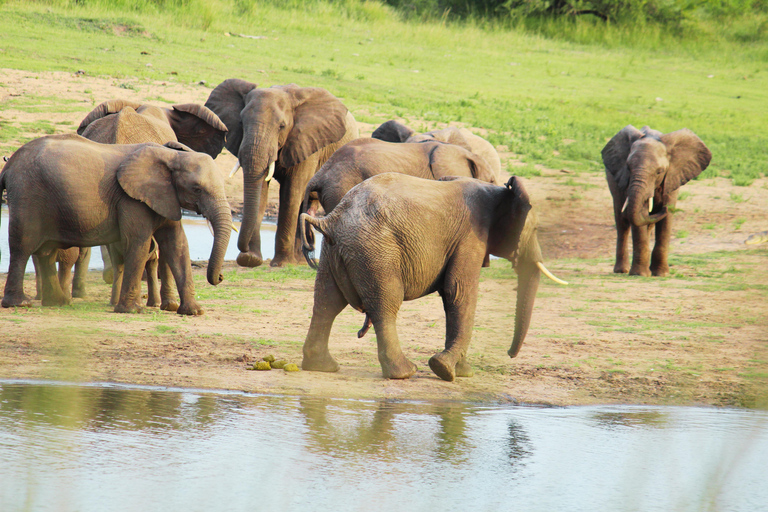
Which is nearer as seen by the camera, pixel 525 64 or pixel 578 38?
pixel 578 38

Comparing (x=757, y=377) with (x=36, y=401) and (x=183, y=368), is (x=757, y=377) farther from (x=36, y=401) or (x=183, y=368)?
(x=183, y=368)

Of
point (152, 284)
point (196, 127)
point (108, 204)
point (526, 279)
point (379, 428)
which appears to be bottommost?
point (152, 284)

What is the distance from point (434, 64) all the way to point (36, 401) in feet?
69.3

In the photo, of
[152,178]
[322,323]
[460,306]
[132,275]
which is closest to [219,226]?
[152,178]

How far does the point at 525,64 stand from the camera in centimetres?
2467

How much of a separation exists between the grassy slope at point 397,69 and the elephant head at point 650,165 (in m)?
3.99

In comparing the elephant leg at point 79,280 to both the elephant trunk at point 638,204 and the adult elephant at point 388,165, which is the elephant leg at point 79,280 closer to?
the adult elephant at point 388,165

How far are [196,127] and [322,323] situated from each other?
5.53 meters

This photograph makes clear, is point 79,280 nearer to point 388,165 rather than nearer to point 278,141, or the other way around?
point 388,165

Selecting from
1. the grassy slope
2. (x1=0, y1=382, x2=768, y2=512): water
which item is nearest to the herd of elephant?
(x1=0, y1=382, x2=768, y2=512): water

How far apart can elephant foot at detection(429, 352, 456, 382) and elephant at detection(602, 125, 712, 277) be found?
18.5 feet

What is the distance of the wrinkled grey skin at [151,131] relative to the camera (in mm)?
7523

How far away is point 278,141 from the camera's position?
34.1ft

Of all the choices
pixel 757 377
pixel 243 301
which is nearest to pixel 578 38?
pixel 757 377
